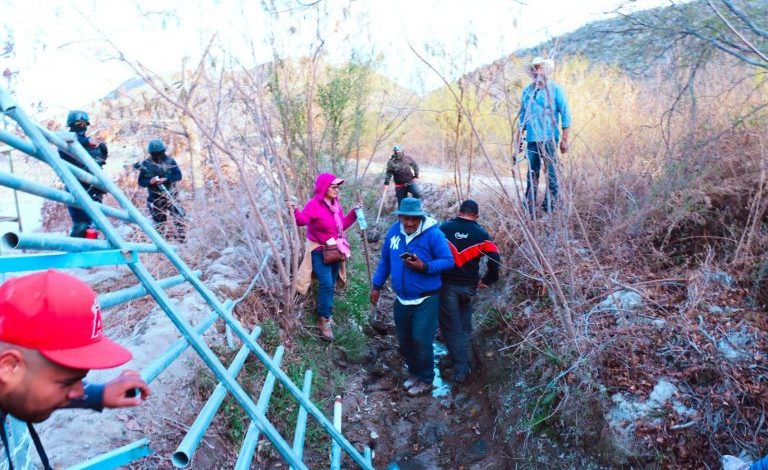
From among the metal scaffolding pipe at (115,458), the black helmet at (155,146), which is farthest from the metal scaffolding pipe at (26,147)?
the black helmet at (155,146)

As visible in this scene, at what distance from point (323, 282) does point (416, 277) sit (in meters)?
0.96

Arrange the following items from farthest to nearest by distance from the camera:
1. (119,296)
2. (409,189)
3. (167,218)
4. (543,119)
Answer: (409,189)
(167,218)
(543,119)
(119,296)

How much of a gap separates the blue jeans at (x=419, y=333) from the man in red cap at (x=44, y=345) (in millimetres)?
3988

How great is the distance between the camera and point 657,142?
19.5 ft

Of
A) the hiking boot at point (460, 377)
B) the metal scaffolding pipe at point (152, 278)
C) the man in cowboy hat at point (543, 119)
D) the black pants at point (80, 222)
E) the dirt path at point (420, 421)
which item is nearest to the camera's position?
the metal scaffolding pipe at point (152, 278)

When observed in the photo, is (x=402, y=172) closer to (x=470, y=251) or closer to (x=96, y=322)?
(x=470, y=251)

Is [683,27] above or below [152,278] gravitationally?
above

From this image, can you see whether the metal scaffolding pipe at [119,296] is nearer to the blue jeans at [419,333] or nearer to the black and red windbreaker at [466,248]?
the blue jeans at [419,333]

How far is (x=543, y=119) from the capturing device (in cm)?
422

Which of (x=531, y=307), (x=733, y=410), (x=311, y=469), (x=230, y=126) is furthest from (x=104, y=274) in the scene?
(x=733, y=410)

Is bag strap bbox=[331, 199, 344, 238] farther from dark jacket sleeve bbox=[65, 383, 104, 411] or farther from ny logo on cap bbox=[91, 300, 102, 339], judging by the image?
ny logo on cap bbox=[91, 300, 102, 339]

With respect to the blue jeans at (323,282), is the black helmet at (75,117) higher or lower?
higher

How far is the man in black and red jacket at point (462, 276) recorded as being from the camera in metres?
5.26

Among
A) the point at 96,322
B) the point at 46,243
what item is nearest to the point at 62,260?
the point at 46,243
